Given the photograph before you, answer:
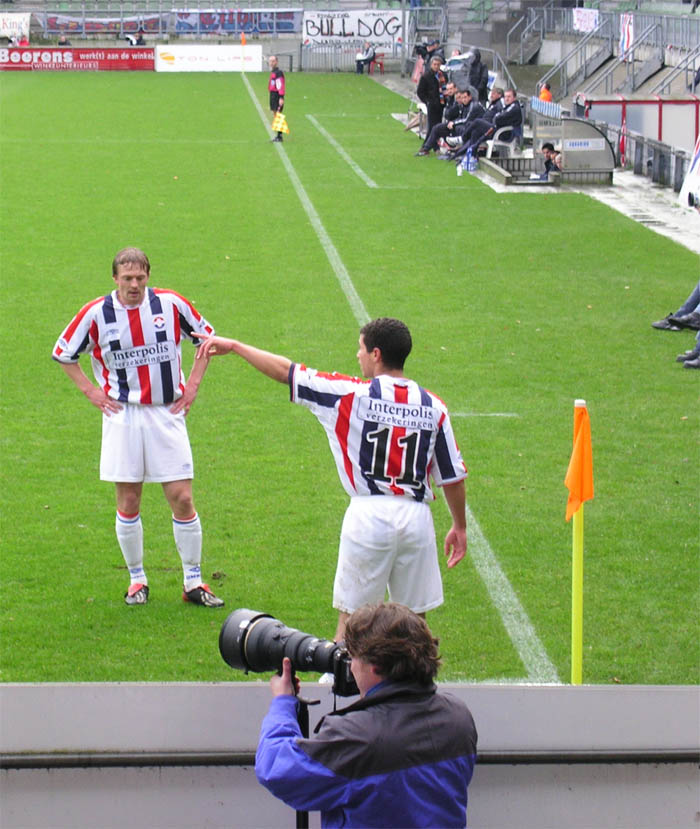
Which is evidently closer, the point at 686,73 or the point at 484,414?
the point at 484,414

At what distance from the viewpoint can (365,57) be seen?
159 ft

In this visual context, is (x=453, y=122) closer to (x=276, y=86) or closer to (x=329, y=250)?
(x=276, y=86)

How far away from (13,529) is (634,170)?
61.1 feet

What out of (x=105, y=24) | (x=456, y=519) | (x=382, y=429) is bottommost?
(x=456, y=519)

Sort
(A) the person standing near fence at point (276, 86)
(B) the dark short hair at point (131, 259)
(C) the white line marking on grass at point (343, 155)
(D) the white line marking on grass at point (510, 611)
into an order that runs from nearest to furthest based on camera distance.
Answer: (D) the white line marking on grass at point (510, 611) < (B) the dark short hair at point (131, 259) < (C) the white line marking on grass at point (343, 155) < (A) the person standing near fence at point (276, 86)

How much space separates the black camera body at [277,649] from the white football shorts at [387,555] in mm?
1530

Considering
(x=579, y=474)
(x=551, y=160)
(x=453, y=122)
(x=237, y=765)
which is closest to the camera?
(x=237, y=765)

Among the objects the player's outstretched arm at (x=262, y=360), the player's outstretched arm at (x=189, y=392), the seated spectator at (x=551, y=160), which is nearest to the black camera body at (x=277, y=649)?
the player's outstretched arm at (x=262, y=360)

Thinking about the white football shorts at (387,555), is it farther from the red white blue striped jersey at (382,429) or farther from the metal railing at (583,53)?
the metal railing at (583,53)

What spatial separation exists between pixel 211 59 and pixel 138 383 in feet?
144

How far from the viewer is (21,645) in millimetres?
6227

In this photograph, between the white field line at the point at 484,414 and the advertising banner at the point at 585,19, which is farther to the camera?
the advertising banner at the point at 585,19

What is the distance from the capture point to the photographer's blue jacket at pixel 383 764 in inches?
116

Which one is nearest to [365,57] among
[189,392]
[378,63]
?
[378,63]
